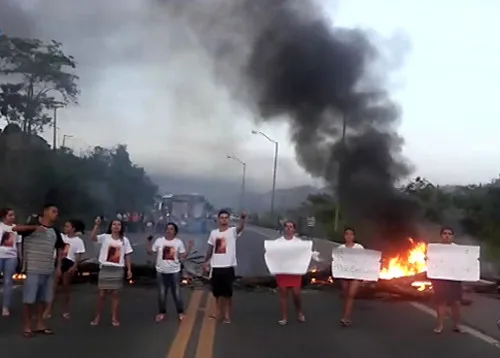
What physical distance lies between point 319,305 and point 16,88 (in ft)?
84.1

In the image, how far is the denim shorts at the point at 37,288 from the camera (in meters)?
9.57

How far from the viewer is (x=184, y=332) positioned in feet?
33.4

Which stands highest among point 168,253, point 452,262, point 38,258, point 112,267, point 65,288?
point 452,262

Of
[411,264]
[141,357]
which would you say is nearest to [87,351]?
[141,357]

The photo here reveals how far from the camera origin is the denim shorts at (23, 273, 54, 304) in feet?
31.4

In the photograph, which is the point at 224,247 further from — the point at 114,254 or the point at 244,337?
the point at 244,337

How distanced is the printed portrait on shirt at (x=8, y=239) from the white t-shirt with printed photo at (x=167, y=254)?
2.04m

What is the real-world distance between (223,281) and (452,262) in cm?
312

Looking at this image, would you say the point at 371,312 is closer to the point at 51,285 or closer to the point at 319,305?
the point at 319,305

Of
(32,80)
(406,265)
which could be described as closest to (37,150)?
(32,80)

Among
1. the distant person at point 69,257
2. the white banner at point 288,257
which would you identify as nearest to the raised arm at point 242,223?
the white banner at point 288,257

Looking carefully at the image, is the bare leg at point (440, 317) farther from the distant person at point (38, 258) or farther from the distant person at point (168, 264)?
the distant person at point (38, 258)

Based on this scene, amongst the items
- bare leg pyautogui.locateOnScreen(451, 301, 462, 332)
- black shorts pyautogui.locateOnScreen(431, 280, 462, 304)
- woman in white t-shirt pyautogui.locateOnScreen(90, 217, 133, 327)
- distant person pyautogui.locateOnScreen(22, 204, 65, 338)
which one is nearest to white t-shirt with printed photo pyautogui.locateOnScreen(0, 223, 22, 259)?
woman in white t-shirt pyautogui.locateOnScreen(90, 217, 133, 327)

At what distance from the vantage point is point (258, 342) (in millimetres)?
9508
